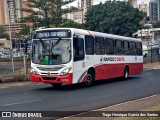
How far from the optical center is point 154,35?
357ft

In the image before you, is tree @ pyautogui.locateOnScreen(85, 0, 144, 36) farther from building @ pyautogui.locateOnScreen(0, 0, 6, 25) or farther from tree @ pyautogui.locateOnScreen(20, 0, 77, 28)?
building @ pyautogui.locateOnScreen(0, 0, 6, 25)

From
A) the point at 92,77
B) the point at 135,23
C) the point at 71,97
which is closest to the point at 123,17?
the point at 135,23

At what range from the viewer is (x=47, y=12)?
151 ft

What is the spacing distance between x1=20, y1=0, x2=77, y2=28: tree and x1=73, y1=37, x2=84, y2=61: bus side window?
2554 cm

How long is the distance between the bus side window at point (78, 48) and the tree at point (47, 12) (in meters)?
25.5

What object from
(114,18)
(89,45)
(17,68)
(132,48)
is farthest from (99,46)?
(114,18)

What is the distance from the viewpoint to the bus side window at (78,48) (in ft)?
60.6

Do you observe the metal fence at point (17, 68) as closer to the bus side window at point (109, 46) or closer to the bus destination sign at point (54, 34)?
the bus side window at point (109, 46)

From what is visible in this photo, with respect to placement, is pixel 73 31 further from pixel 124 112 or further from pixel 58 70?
pixel 124 112

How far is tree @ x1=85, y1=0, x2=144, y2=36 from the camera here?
59312 mm

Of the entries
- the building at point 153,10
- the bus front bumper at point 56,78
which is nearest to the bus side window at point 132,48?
the bus front bumper at point 56,78

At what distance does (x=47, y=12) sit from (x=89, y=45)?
87.7 ft

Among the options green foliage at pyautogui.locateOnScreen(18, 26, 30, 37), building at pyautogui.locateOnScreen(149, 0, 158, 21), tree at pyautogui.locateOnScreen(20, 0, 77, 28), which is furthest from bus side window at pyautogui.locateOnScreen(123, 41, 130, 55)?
building at pyautogui.locateOnScreen(149, 0, 158, 21)

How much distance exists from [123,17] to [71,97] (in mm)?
46057
